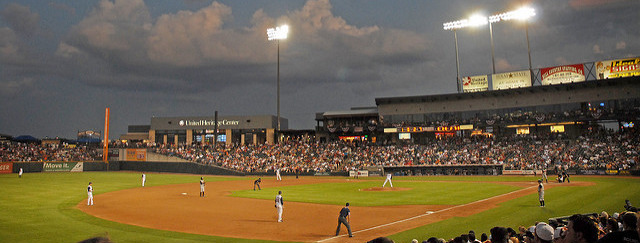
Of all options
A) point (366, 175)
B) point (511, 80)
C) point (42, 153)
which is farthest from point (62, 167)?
point (511, 80)

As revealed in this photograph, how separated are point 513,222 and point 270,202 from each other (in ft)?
54.7

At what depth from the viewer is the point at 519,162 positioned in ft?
172

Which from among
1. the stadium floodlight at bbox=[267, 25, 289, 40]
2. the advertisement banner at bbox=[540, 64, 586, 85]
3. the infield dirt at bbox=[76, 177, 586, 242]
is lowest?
the infield dirt at bbox=[76, 177, 586, 242]

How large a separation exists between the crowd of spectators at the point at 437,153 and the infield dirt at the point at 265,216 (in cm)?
2650

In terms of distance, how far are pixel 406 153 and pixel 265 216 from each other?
44.9m

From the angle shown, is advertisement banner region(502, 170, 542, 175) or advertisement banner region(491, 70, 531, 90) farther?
advertisement banner region(491, 70, 531, 90)

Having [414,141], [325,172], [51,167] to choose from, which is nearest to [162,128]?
[51,167]

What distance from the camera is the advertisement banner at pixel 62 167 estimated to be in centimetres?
6630

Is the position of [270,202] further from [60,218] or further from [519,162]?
[519,162]

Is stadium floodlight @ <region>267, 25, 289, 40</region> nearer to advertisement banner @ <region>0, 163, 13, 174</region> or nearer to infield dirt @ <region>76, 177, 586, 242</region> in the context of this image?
infield dirt @ <region>76, 177, 586, 242</region>

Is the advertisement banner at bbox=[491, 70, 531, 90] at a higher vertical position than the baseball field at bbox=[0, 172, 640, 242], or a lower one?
higher

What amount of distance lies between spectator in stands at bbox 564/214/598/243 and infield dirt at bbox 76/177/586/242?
11.6 metres

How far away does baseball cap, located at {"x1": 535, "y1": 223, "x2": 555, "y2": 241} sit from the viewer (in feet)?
16.3

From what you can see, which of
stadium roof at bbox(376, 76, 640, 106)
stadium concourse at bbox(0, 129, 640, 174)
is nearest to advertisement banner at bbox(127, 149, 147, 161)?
stadium concourse at bbox(0, 129, 640, 174)
